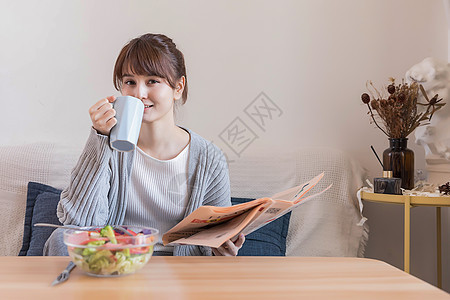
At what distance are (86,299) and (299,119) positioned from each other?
158cm

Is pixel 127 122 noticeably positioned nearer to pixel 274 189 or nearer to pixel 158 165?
pixel 158 165

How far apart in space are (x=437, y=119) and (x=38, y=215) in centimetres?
152

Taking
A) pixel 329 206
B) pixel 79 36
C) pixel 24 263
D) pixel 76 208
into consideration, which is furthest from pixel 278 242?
pixel 79 36

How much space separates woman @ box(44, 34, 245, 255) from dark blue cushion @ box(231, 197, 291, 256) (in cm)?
28

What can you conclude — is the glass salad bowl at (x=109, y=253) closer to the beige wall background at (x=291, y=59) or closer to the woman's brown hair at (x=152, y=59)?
→ the woman's brown hair at (x=152, y=59)

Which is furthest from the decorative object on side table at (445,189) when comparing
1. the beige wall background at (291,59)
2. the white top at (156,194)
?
the white top at (156,194)

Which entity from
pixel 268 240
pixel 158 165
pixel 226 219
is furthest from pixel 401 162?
pixel 226 219

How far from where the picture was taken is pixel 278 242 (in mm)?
1676

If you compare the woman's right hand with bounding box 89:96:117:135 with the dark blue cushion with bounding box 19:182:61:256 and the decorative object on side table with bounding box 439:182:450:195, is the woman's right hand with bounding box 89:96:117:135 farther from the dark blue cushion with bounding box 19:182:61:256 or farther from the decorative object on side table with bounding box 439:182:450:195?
the decorative object on side table with bounding box 439:182:450:195

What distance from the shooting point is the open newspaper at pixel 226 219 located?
2.68 ft

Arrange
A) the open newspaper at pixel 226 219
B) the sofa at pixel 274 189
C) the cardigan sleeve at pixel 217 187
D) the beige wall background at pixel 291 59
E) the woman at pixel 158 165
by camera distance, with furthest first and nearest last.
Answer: the beige wall background at pixel 291 59
the sofa at pixel 274 189
the cardigan sleeve at pixel 217 187
the woman at pixel 158 165
the open newspaper at pixel 226 219

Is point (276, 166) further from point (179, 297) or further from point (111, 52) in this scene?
point (179, 297)

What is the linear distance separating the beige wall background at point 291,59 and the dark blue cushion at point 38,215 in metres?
0.45

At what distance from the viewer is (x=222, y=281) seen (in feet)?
2.27
